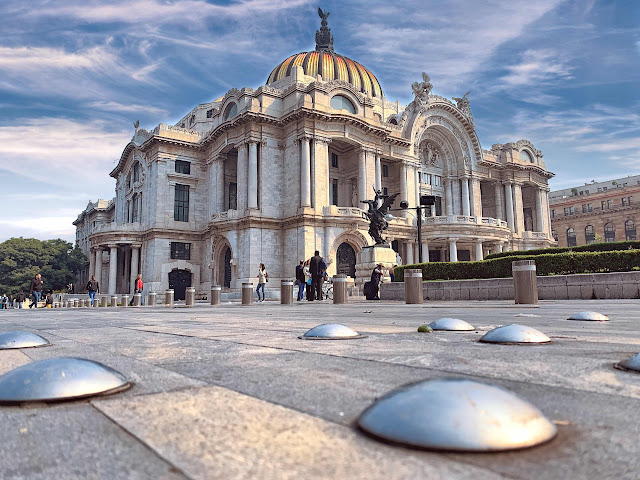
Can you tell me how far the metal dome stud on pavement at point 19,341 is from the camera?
419 cm

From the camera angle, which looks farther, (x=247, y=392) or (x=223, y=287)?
(x=223, y=287)

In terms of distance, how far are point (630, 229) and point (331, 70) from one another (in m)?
48.4

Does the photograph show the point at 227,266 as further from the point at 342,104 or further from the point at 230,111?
the point at 342,104

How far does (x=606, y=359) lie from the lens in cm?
304

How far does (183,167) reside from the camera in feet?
139

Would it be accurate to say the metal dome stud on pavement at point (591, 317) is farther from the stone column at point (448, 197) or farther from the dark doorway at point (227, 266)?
the stone column at point (448, 197)

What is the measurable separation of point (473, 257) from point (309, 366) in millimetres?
40663

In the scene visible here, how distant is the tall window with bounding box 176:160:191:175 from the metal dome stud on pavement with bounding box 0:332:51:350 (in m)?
39.3

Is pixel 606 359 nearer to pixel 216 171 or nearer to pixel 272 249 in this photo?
pixel 272 249

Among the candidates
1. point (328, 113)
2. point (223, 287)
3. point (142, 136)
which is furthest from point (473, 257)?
point (142, 136)

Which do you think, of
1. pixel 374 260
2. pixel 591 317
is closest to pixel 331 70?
pixel 374 260

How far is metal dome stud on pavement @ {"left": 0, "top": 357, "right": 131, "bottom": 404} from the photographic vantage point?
197cm

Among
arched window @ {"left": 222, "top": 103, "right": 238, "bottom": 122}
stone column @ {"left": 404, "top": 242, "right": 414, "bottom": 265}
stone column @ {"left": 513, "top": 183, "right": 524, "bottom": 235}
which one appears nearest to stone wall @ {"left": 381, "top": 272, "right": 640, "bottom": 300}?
stone column @ {"left": 404, "top": 242, "right": 414, "bottom": 265}

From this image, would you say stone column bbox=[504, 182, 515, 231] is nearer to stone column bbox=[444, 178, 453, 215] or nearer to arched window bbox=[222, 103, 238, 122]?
stone column bbox=[444, 178, 453, 215]
